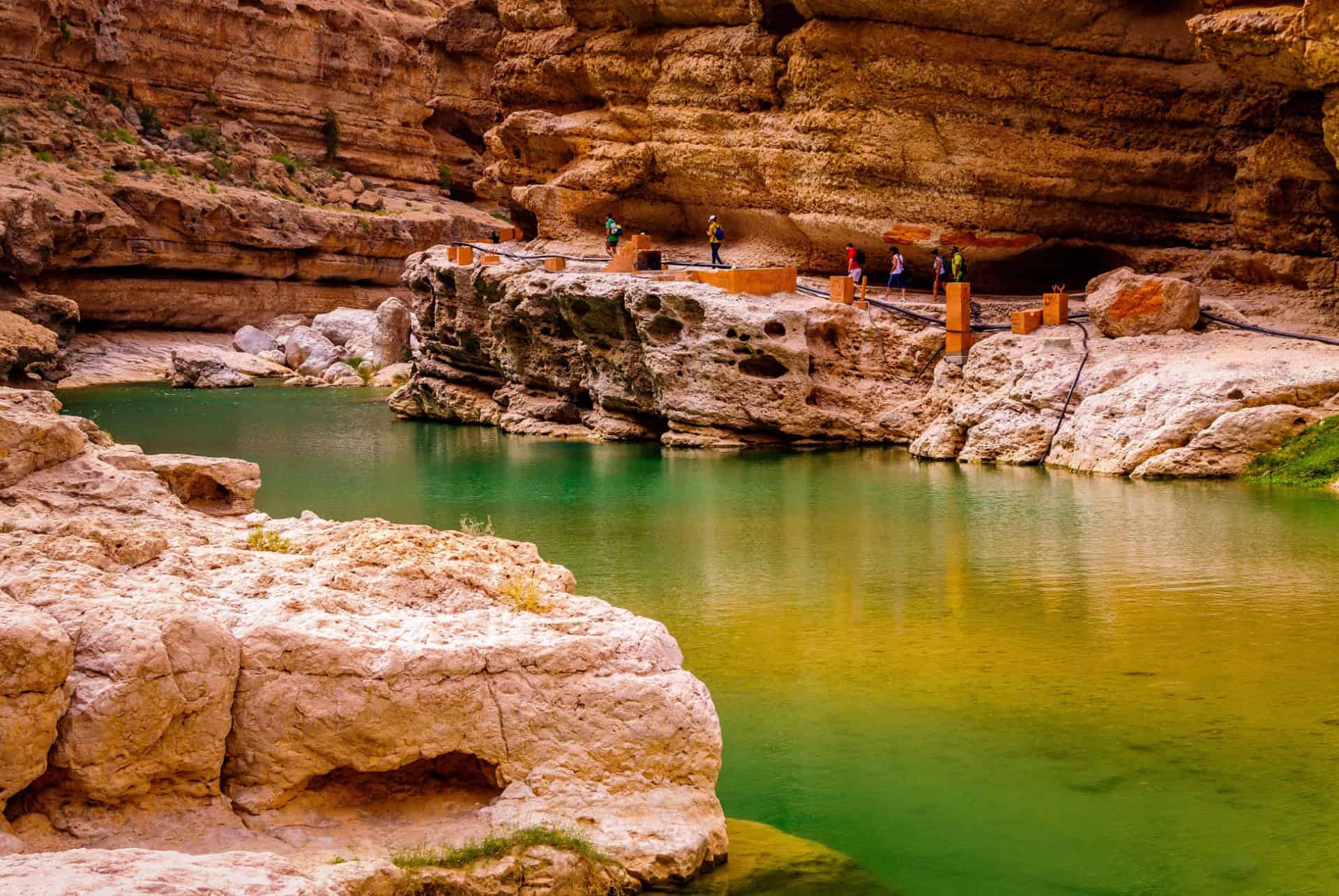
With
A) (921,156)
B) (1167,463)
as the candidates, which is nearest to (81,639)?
(1167,463)

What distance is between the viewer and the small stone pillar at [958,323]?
91.5ft

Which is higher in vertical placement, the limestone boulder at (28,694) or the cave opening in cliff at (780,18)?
the cave opening in cliff at (780,18)

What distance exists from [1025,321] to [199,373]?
→ 3228 centimetres

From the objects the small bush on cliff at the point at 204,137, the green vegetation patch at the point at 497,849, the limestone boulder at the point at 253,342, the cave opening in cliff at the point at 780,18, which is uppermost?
the small bush on cliff at the point at 204,137

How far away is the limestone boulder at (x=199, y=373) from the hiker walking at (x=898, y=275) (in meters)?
26.9

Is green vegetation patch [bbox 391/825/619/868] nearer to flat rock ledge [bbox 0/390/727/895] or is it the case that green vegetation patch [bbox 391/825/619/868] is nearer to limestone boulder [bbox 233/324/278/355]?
flat rock ledge [bbox 0/390/727/895]

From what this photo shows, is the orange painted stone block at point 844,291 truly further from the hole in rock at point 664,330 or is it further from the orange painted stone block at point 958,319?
the hole in rock at point 664,330

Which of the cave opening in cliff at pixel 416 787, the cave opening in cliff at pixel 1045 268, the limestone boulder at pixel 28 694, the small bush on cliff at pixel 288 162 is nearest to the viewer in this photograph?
the limestone boulder at pixel 28 694

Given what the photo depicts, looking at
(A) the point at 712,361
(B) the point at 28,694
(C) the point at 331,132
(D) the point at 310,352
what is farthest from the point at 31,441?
(C) the point at 331,132

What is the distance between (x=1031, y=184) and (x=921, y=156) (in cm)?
242

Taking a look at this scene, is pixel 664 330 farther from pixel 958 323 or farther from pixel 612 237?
pixel 958 323

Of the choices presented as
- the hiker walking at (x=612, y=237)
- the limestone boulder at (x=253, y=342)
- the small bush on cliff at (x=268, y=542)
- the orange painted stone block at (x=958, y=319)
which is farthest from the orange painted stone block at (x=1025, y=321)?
the limestone boulder at (x=253, y=342)

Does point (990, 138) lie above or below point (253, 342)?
above

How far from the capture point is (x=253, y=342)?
186 feet
